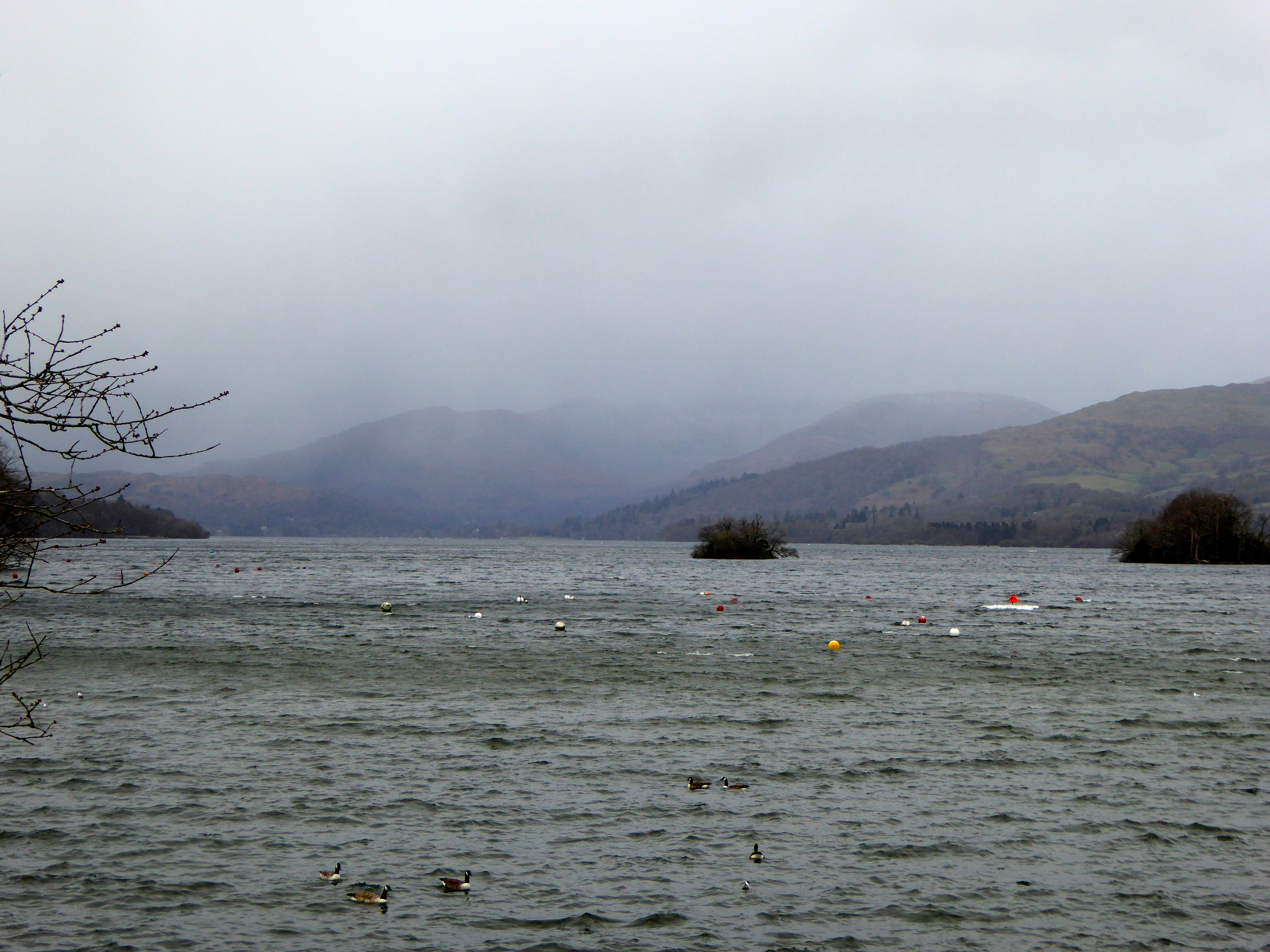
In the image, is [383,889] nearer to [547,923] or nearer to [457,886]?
[457,886]

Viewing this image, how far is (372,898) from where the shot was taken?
13.8 meters

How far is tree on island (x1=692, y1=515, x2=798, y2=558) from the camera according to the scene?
15962cm

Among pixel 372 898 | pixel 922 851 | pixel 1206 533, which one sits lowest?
pixel 922 851

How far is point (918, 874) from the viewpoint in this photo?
15.1 metres

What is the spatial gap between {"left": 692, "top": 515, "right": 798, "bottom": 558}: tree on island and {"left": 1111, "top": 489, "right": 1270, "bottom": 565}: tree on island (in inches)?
2146

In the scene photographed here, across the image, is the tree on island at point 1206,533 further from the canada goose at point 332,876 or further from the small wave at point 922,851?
the canada goose at point 332,876

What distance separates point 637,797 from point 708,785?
58.7 inches

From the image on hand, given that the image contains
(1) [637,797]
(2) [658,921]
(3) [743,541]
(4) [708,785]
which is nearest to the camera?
(2) [658,921]

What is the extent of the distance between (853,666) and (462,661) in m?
14.3

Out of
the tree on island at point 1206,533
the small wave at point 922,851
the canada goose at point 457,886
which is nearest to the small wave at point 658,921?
the canada goose at point 457,886

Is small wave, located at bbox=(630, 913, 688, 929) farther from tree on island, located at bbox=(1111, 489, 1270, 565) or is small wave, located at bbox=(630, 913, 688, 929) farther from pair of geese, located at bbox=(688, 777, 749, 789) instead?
tree on island, located at bbox=(1111, 489, 1270, 565)

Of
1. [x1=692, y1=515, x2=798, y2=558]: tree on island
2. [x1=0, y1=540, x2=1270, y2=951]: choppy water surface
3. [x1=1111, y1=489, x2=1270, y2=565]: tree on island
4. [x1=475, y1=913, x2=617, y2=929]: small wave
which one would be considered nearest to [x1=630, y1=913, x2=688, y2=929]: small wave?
[x1=0, y1=540, x2=1270, y2=951]: choppy water surface

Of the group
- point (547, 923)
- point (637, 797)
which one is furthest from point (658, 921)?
point (637, 797)

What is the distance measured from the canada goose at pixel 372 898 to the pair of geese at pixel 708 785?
685 cm
